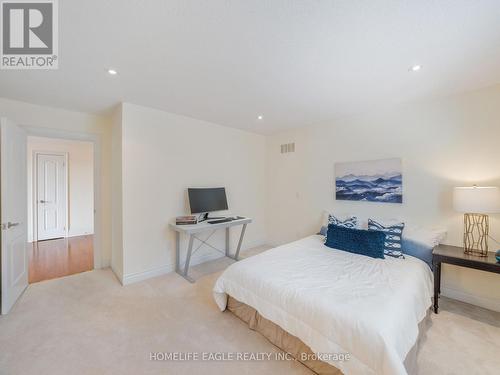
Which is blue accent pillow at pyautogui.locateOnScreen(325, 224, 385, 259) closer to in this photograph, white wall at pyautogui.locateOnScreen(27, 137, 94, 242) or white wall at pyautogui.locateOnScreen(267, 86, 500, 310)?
white wall at pyautogui.locateOnScreen(267, 86, 500, 310)

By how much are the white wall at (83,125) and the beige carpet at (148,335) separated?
0.98m

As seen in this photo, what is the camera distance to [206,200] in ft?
11.7

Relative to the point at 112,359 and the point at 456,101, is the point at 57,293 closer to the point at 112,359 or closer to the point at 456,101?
the point at 112,359

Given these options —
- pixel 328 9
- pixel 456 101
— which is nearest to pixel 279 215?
pixel 456 101

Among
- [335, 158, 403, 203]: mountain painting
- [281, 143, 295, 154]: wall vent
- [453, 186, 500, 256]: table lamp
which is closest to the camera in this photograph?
[453, 186, 500, 256]: table lamp

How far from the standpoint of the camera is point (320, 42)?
1.66 metres

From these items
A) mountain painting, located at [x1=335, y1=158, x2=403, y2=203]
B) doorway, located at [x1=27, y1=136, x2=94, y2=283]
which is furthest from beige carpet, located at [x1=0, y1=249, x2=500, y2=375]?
doorway, located at [x1=27, y1=136, x2=94, y2=283]

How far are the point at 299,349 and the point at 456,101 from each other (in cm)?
327

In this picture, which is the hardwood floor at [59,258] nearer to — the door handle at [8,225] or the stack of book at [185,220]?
the door handle at [8,225]

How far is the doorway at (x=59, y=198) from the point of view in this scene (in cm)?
463

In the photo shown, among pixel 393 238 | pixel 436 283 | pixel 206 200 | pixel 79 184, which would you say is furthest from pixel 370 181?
pixel 79 184

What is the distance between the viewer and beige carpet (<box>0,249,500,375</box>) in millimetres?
1606

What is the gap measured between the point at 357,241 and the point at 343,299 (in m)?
1.27

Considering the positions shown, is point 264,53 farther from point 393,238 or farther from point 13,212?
point 13,212
